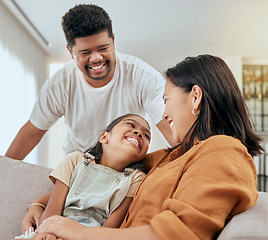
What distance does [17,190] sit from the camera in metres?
1.56

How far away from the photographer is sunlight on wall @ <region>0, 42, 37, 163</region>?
16.0 feet

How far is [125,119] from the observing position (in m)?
1.53

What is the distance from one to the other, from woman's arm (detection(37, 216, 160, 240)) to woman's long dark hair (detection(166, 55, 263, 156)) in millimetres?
401

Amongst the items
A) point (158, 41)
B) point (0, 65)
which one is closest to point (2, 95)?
point (0, 65)

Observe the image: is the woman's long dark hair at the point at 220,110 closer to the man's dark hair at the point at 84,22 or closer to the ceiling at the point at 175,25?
the man's dark hair at the point at 84,22

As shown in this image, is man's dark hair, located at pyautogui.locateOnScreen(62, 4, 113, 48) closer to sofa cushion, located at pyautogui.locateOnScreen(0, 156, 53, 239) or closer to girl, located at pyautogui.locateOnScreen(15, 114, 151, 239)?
girl, located at pyautogui.locateOnScreen(15, 114, 151, 239)

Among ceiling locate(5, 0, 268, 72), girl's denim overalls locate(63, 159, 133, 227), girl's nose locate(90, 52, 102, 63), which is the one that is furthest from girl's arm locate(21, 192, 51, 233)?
ceiling locate(5, 0, 268, 72)

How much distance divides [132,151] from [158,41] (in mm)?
5281

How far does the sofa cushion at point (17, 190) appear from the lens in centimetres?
149

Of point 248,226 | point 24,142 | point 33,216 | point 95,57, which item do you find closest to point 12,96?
point 24,142

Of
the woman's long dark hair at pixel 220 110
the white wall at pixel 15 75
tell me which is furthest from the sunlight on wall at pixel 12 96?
the woman's long dark hair at pixel 220 110

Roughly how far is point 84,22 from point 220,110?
103 centimetres

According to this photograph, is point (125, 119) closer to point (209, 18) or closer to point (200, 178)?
point (200, 178)

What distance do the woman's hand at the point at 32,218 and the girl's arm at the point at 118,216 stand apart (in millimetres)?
265
